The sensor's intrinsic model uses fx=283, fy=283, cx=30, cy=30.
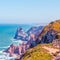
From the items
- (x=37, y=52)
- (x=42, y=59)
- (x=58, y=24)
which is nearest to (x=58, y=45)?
(x=37, y=52)

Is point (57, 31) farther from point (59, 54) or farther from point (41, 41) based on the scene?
point (59, 54)

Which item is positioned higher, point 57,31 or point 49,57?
point 57,31

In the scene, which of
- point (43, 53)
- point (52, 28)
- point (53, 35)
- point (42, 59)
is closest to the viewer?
point (42, 59)

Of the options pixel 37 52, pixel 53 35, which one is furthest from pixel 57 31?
pixel 37 52

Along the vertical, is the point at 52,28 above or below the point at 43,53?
above

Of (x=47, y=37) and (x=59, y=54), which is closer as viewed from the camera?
(x=59, y=54)

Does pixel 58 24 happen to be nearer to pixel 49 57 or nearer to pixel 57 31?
pixel 57 31

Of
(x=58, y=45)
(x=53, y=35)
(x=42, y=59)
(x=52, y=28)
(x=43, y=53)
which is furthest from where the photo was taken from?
(x=52, y=28)

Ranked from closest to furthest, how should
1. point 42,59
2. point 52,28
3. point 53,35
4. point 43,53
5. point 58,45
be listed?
point 42,59, point 43,53, point 58,45, point 53,35, point 52,28

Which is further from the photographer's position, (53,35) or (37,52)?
(53,35)
